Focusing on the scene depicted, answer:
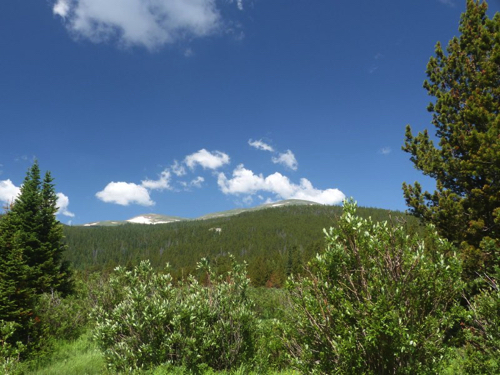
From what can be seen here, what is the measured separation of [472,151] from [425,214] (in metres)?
2.95

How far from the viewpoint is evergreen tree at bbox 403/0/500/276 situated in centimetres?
978

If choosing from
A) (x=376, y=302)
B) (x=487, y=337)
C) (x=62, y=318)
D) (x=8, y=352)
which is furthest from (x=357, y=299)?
(x=62, y=318)

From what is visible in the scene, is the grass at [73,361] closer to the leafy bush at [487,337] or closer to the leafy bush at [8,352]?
the leafy bush at [8,352]

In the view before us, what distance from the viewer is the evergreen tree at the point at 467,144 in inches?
385

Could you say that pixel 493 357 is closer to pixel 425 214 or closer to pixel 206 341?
pixel 206 341

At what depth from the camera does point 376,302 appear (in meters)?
4.46

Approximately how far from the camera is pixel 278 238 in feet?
636

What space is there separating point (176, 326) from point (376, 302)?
4950 millimetres

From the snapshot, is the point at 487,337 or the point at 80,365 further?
the point at 80,365

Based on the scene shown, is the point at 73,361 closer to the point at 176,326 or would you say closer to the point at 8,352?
the point at 8,352

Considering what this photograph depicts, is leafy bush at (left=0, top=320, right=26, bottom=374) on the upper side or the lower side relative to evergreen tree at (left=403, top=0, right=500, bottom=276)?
lower

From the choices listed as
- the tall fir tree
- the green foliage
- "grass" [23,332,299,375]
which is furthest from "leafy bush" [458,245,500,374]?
the tall fir tree

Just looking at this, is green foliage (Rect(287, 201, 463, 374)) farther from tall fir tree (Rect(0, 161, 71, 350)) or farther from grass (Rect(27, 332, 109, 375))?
tall fir tree (Rect(0, 161, 71, 350))

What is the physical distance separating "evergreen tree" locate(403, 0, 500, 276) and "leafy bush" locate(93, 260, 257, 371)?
7.75 m
